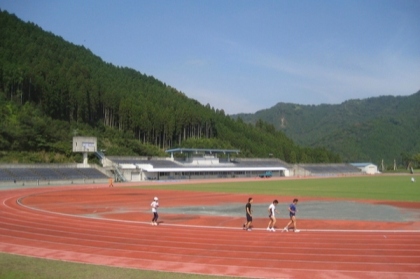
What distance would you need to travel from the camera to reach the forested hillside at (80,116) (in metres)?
71.9

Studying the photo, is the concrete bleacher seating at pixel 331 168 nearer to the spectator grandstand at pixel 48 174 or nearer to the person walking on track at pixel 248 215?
the spectator grandstand at pixel 48 174

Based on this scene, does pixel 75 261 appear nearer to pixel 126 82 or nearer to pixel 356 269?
pixel 356 269

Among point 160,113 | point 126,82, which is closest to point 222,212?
point 160,113

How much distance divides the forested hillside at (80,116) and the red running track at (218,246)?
49.5m

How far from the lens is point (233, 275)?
11.8 m

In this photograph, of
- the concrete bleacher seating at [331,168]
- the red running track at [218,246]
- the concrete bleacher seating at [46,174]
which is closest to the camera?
the red running track at [218,246]

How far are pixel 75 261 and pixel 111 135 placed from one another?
3240 inches

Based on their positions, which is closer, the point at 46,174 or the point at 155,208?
the point at 155,208

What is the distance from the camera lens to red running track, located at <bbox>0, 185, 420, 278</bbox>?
41.1ft

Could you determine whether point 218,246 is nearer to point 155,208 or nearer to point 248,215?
point 248,215

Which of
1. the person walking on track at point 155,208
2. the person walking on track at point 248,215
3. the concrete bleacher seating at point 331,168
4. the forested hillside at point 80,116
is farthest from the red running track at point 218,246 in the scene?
the concrete bleacher seating at point 331,168

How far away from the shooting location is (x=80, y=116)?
301ft

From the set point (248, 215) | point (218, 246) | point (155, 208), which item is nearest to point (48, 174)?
point (155, 208)

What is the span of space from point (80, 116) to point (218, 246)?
81.0 m
